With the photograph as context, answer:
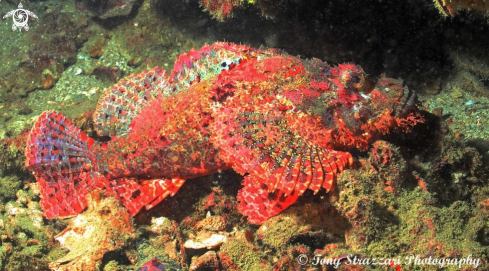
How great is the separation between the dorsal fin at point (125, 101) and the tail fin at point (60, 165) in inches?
17.0

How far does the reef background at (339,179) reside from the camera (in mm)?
3348

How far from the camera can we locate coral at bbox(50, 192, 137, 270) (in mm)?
4074

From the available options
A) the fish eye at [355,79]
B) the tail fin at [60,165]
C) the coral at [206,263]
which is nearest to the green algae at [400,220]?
the fish eye at [355,79]

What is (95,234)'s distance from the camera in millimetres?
4215

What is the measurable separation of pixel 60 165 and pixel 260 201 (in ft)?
10.9

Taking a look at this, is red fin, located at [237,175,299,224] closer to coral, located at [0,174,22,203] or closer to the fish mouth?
the fish mouth

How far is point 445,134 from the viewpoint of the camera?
12.4ft

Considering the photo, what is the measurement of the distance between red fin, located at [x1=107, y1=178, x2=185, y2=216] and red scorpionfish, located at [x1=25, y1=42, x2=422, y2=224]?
16 mm

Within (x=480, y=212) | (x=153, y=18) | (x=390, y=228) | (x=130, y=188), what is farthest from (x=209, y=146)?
(x=153, y=18)

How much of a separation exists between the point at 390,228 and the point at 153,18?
832 cm

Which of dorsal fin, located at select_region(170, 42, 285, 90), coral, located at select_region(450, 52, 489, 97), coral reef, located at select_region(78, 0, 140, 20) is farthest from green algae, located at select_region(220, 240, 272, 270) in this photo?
coral reef, located at select_region(78, 0, 140, 20)

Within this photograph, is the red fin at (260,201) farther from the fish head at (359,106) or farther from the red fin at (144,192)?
the red fin at (144,192)

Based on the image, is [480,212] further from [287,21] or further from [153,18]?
[153,18]

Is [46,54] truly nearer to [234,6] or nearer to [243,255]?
[234,6]
